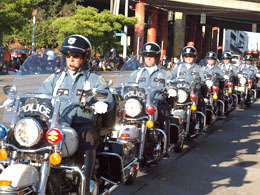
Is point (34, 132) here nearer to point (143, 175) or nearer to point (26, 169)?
point (26, 169)

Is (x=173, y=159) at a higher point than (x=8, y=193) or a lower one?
lower

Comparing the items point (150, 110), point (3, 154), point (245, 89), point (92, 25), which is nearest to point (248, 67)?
point (245, 89)

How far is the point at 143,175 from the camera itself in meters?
6.81

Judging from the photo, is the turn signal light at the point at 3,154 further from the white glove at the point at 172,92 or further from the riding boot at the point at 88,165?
the white glove at the point at 172,92

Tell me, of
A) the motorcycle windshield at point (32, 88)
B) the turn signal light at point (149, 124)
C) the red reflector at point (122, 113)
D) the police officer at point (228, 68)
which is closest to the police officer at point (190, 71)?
the turn signal light at point (149, 124)

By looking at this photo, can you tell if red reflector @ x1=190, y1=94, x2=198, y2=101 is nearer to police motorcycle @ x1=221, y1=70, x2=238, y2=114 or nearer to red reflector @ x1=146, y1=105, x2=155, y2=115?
red reflector @ x1=146, y1=105, x2=155, y2=115

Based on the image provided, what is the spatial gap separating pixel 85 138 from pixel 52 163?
624 mm

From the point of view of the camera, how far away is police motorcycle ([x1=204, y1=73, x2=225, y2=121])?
1129 centimetres

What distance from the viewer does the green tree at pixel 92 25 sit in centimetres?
3897

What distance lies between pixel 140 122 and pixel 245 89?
37.0 feet

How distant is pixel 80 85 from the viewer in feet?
15.9

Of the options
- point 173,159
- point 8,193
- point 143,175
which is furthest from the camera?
point 173,159

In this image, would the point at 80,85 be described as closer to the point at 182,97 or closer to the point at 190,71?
the point at 182,97

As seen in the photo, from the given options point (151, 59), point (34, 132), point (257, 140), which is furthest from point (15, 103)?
point (257, 140)
